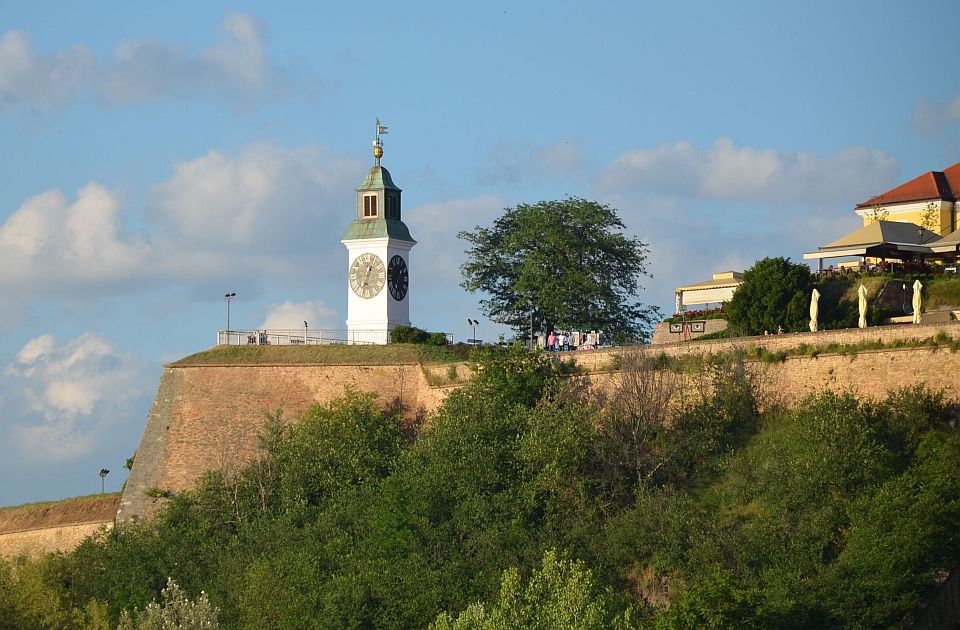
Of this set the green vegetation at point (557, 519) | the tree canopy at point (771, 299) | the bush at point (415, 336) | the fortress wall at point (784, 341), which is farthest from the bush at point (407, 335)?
the tree canopy at point (771, 299)

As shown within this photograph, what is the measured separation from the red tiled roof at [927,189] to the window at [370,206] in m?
18.3

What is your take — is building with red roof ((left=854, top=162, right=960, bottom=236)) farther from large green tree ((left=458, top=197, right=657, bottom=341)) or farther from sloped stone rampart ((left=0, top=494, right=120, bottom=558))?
sloped stone rampart ((left=0, top=494, right=120, bottom=558))

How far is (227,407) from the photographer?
57156 mm

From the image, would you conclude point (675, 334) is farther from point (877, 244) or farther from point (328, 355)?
point (328, 355)

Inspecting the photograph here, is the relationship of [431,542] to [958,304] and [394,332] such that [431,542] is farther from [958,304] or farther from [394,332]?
[958,304]

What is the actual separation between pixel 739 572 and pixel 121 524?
23.8 meters

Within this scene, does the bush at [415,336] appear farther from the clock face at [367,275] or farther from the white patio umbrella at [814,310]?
the white patio umbrella at [814,310]

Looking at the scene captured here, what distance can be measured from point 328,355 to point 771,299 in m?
15.3

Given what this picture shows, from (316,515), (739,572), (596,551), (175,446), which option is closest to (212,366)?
(175,446)

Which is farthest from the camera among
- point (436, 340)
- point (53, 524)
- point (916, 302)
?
point (53, 524)

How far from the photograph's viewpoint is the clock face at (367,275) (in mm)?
60531

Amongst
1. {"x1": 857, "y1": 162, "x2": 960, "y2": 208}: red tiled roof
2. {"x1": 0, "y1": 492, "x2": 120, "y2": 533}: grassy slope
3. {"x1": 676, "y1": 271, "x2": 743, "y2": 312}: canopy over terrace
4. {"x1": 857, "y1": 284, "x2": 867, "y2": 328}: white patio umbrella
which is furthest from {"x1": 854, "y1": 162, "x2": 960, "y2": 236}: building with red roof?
{"x1": 0, "y1": 492, "x2": 120, "y2": 533}: grassy slope

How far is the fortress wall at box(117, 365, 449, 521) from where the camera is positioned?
5572cm

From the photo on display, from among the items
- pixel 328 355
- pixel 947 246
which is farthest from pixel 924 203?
pixel 328 355
